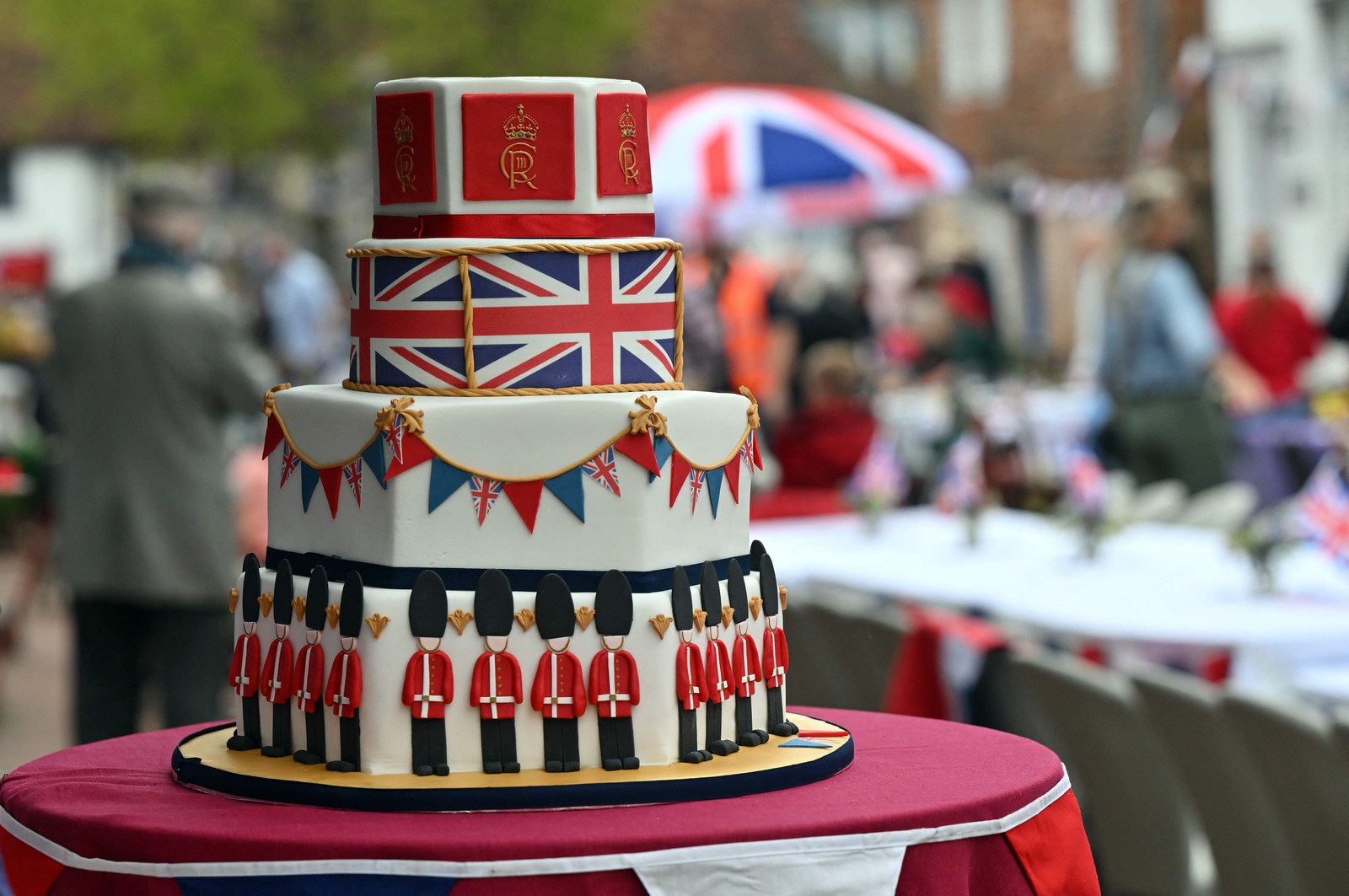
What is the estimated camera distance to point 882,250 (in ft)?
75.1

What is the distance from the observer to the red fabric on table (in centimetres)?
279

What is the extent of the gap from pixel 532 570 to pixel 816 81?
32.4 m

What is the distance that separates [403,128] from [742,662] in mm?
923

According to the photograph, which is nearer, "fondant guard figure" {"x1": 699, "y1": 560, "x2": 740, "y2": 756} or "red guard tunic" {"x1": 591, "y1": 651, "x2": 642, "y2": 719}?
"red guard tunic" {"x1": 591, "y1": 651, "x2": 642, "y2": 719}

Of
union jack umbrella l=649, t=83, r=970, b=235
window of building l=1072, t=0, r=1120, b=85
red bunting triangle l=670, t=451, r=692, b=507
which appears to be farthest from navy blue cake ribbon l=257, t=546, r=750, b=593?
window of building l=1072, t=0, r=1120, b=85

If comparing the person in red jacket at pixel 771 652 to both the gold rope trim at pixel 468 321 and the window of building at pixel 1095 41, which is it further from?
the window of building at pixel 1095 41

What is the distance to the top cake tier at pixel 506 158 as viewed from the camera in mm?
2967

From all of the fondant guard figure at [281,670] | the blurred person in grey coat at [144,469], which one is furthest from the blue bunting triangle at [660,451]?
the blurred person in grey coat at [144,469]

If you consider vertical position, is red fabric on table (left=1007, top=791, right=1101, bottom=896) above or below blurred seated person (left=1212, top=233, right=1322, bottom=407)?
below

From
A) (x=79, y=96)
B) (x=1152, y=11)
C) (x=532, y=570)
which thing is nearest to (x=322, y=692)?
(x=532, y=570)

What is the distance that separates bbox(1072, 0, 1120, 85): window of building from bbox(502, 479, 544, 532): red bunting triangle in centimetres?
2061

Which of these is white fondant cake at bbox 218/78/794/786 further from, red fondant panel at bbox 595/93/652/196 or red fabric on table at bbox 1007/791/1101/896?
red fabric on table at bbox 1007/791/1101/896

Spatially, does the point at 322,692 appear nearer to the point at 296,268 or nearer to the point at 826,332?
the point at 826,332

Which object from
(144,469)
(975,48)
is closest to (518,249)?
(144,469)
